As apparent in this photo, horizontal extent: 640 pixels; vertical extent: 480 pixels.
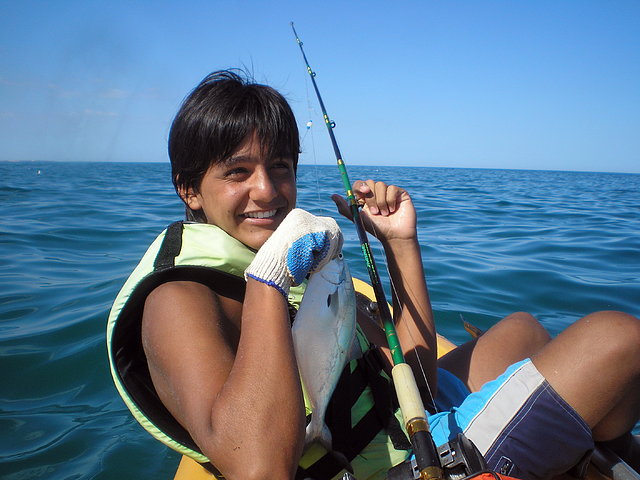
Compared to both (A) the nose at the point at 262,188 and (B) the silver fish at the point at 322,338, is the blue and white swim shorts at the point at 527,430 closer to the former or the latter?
(B) the silver fish at the point at 322,338

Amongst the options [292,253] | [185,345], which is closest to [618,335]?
[292,253]

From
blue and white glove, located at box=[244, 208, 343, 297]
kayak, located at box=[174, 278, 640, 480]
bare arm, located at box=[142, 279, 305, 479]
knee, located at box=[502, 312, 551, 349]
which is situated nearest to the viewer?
bare arm, located at box=[142, 279, 305, 479]

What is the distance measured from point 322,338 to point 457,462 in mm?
537

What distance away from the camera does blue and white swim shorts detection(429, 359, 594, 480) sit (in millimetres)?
1624

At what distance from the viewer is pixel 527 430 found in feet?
5.33

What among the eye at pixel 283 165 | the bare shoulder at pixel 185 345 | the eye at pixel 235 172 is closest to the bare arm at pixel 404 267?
the eye at pixel 283 165

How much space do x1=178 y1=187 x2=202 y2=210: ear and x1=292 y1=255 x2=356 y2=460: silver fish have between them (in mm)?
662

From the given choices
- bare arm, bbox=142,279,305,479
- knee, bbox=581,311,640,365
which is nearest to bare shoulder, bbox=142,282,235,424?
bare arm, bbox=142,279,305,479

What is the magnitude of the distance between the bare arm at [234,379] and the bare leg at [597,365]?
3.42 ft

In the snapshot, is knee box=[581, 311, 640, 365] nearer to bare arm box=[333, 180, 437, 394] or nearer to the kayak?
the kayak

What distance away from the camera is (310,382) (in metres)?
1.42

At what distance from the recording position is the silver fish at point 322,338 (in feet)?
4.68

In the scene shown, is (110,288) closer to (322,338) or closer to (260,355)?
(322,338)

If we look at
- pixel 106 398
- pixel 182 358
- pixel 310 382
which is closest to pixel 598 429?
pixel 310 382
